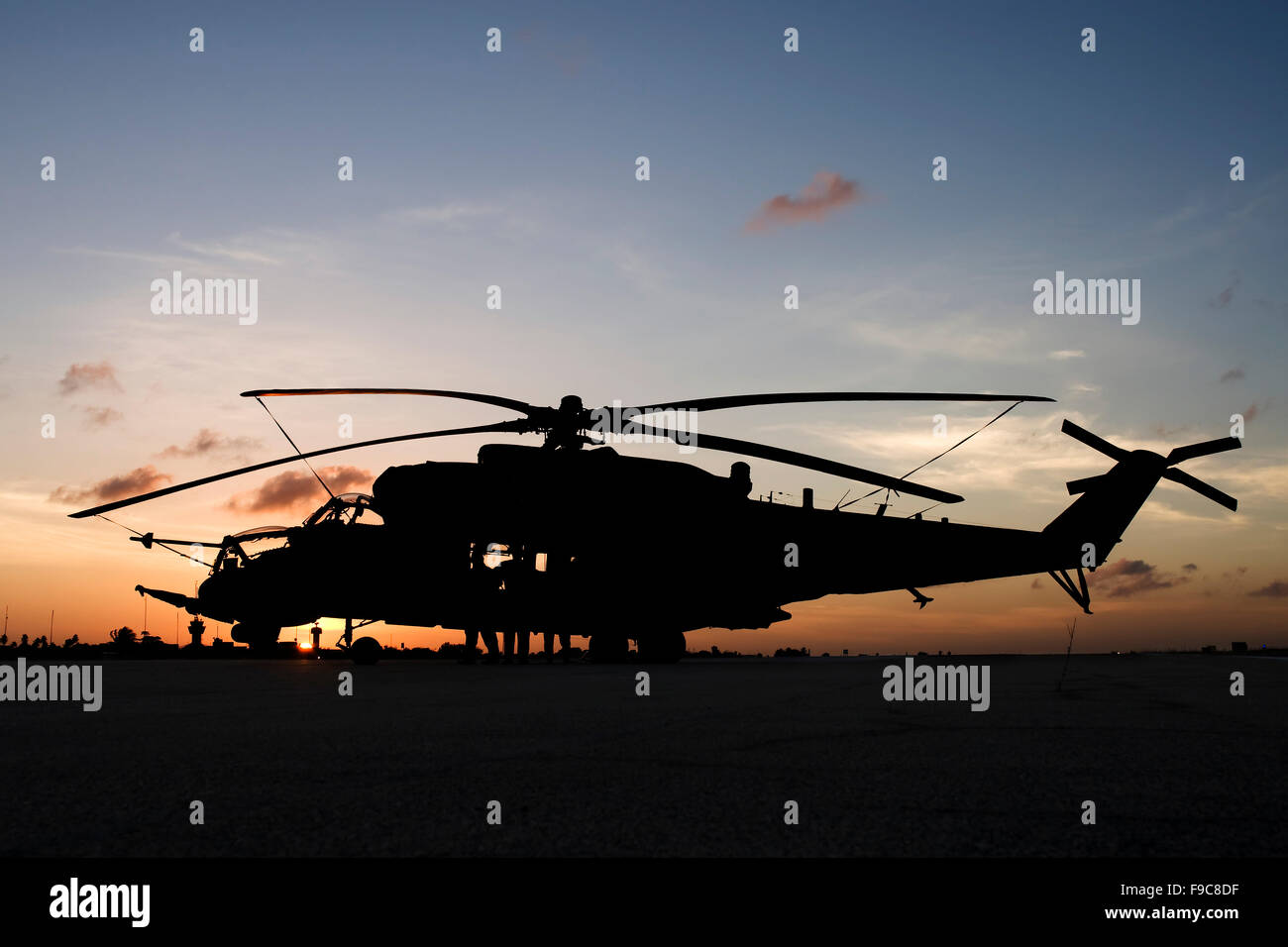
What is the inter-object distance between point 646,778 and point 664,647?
2030 centimetres

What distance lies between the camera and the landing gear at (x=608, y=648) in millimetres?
24453

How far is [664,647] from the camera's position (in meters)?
25.1

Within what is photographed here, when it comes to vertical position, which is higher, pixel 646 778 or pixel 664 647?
pixel 646 778

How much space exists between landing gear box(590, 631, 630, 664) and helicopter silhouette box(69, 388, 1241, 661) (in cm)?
5

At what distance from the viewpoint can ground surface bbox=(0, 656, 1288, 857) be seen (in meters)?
3.63

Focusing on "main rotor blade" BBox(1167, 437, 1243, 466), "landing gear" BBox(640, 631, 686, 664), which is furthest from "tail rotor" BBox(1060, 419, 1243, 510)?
"landing gear" BBox(640, 631, 686, 664)

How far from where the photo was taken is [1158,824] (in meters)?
3.97

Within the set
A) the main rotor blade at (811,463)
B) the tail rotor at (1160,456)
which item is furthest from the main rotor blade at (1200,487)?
the main rotor blade at (811,463)

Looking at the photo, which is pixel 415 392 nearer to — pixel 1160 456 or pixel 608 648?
pixel 608 648

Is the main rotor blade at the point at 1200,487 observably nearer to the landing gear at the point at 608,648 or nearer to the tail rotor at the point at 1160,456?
the tail rotor at the point at 1160,456

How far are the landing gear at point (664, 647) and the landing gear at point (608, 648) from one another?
0.57 meters

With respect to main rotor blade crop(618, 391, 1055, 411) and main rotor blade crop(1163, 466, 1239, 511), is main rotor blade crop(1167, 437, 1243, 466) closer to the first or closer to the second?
main rotor blade crop(1163, 466, 1239, 511)

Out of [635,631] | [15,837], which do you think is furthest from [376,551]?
[15,837]

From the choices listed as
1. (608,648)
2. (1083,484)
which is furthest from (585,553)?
(1083,484)
